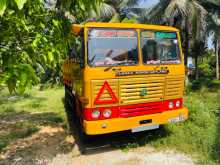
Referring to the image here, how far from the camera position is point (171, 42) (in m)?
6.17

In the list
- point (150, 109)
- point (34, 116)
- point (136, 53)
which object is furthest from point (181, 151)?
point (34, 116)

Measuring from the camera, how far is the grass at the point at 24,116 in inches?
285

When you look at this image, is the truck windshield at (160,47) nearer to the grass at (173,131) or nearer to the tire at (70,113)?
the grass at (173,131)

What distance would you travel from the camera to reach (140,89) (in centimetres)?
557

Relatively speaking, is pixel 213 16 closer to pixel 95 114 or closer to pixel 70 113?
pixel 70 113

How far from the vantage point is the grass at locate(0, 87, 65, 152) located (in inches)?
285

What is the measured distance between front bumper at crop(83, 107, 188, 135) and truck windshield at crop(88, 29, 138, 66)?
117 centimetres

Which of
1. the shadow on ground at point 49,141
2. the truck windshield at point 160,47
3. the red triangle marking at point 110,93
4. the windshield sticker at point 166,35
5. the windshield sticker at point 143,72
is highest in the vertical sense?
the windshield sticker at point 166,35

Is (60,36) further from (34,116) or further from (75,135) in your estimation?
(34,116)

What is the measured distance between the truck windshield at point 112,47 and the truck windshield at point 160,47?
0.82ft

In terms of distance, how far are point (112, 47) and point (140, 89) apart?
1.06 meters

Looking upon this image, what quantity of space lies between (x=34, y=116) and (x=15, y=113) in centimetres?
110

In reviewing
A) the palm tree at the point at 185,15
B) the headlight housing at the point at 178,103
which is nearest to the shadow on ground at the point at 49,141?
the headlight housing at the point at 178,103

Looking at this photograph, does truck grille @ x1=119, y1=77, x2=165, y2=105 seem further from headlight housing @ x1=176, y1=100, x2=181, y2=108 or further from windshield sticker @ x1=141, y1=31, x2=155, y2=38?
windshield sticker @ x1=141, y1=31, x2=155, y2=38
